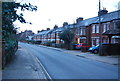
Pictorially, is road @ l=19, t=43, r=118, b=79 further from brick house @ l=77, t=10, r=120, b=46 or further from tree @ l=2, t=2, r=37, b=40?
brick house @ l=77, t=10, r=120, b=46

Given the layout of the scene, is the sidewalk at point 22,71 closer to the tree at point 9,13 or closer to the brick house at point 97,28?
the tree at point 9,13

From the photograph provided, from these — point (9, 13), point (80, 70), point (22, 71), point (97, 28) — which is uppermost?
point (97, 28)

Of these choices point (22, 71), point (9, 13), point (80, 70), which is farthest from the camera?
point (80, 70)

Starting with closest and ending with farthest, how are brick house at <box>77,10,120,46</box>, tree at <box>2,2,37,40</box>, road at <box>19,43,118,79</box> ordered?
tree at <box>2,2,37,40</box> → road at <box>19,43,118,79</box> → brick house at <box>77,10,120,46</box>

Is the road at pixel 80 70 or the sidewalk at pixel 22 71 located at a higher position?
the sidewalk at pixel 22 71

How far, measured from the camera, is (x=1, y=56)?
941 centimetres

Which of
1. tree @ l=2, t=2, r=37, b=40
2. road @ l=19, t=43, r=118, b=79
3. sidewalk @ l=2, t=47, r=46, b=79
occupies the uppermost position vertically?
tree @ l=2, t=2, r=37, b=40

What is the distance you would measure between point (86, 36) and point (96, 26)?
5939mm

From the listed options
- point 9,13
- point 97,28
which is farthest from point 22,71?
point 97,28

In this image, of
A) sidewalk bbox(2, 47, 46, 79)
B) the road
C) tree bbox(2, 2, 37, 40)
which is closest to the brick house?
the road

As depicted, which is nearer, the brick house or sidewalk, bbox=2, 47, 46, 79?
sidewalk, bbox=2, 47, 46, 79

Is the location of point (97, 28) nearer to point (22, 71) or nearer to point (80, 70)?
point (80, 70)

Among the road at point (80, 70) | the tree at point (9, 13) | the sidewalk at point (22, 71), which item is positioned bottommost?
the road at point (80, 70)

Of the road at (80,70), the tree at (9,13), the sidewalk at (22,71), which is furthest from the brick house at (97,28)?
the tree at (9,13)
